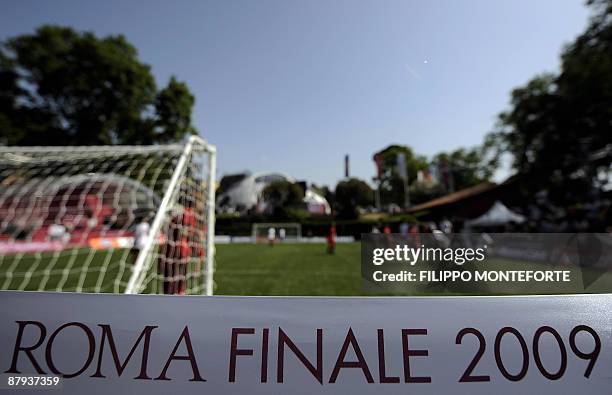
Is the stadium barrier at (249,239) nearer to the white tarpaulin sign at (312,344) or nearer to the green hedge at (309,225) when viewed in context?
the green hedge at (309,225)

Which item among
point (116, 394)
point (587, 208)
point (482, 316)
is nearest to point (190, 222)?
point (116, 394)

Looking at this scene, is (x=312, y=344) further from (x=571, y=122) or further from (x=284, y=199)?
(x=284, y=199)

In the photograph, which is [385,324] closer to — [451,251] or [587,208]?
[451,251]

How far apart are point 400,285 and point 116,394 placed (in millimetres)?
1373

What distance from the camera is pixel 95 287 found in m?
8.20

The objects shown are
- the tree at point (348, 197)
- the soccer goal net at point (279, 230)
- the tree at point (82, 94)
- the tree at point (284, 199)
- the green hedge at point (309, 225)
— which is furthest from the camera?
the tree at point (284, 199)

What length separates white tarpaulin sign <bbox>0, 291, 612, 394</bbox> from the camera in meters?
1.34

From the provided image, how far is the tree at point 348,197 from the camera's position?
34.5 m

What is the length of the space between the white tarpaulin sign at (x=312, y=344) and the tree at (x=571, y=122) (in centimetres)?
1820

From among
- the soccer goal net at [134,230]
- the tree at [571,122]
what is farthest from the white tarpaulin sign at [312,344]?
the tree at [571,122]

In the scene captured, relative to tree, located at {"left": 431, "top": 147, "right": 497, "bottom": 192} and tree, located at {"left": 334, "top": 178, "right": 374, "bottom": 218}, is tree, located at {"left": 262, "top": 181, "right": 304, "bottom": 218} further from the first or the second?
tree, located at {"left": 431, "top": 147, "right": 497, "bottom": 192}

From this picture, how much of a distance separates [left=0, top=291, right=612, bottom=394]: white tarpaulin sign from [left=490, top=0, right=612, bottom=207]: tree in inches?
716

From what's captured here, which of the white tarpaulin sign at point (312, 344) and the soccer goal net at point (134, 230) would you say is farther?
the soccer goal net at point (134, 230)

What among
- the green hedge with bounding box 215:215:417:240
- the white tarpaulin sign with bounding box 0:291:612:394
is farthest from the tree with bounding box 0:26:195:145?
the white tarpaulin sign with bounding box 0:291:612:394
